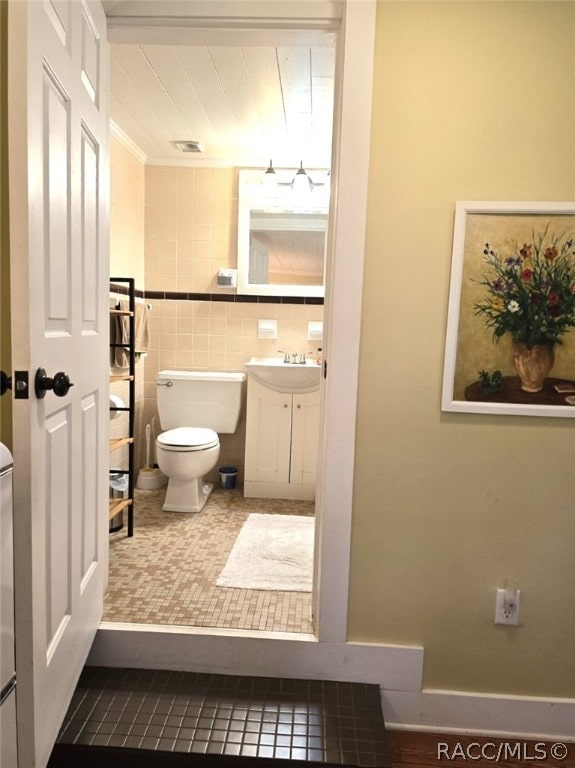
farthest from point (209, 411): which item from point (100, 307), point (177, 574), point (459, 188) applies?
point (459, 188)

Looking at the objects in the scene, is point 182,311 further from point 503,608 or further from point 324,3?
point 503,608

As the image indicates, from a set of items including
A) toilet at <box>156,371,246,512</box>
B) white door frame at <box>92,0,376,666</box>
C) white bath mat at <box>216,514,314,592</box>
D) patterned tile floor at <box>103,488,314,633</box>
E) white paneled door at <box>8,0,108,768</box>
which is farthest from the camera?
toilet at <box>156,371,246,512</box>

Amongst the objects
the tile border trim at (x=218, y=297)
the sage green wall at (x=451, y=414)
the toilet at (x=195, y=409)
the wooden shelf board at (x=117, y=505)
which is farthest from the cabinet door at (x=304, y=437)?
the sage green wall at (x=451, y=414)

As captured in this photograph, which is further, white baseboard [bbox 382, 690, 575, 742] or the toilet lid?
the toilet lid

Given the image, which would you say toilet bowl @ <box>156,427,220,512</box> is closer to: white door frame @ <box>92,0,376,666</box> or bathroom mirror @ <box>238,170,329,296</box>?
bathroom mirror @ <box>238,170,329,296</box>

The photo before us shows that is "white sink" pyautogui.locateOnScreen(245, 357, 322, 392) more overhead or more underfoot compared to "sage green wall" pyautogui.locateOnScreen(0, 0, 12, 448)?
more underfoot

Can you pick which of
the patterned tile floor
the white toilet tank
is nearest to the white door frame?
the patterned tile floor

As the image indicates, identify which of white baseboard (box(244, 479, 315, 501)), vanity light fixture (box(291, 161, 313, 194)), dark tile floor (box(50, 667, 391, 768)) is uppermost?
vanity light fixture (box(291, 161, 313, 194))

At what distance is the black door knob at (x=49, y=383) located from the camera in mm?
1100

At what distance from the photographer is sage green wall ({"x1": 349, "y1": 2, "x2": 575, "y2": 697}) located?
1.48 m

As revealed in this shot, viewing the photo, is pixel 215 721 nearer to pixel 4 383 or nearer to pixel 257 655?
pixel 257 655

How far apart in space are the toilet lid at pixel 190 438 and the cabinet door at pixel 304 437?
20.6 inches

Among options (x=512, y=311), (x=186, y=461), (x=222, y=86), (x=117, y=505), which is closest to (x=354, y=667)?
(x=512, y=311)

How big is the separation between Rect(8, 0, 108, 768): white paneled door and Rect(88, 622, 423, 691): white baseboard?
14 centimetres
